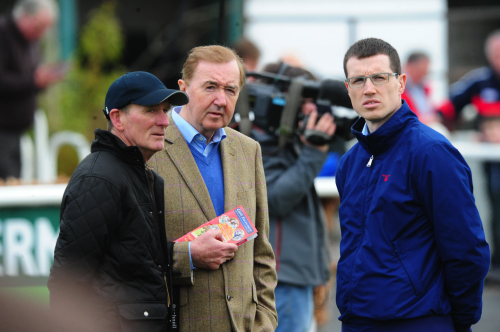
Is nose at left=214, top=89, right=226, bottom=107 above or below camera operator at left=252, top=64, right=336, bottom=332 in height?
above

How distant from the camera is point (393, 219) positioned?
291cm

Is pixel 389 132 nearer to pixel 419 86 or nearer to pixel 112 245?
pixel 112 245

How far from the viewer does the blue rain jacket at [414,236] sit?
2.84 m

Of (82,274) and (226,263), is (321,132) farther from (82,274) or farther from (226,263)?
(82,274)

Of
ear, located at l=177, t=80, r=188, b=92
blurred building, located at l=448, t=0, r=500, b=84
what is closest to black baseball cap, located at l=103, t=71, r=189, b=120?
ear, located at l=177, t=80, r=188, b=92

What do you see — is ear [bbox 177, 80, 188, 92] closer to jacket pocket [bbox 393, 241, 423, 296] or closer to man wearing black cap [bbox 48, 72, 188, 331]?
man wearing black cap [bbox 48, 72, 188, 331]

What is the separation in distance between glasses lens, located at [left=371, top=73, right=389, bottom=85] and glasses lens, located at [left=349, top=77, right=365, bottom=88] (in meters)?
0.05

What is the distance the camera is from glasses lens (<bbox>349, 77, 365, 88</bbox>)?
3109 millimetres

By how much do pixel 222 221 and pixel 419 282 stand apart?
89 centimetres

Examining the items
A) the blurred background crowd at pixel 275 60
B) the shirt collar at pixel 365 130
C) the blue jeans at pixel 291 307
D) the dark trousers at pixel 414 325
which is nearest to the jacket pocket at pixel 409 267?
the dark trousers at pixel 414 325

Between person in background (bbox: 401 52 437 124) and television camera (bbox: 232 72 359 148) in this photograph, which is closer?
television camera (bbox: 232 72 359 148)

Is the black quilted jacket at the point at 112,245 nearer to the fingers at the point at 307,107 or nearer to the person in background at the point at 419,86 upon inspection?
the fingers at the point at 307,107

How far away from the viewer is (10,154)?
24.1 feet

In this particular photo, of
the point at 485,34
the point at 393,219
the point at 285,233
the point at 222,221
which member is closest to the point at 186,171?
the point at 222,221
